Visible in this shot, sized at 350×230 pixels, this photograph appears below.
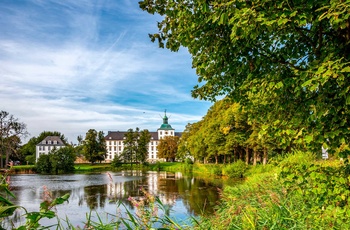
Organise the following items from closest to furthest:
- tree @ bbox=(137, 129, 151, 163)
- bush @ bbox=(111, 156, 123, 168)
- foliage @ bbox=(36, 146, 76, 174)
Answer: foliage @ bbox=(36, 146, 76, 174), bush @ bbox=(111, 156, 123, 168), tree @ bbox=(137, 129, 151, 163)

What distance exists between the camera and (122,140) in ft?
406

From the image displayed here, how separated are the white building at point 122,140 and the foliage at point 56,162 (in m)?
60.9

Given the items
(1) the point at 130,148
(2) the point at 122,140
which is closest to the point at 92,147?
(1) the point at 130,148

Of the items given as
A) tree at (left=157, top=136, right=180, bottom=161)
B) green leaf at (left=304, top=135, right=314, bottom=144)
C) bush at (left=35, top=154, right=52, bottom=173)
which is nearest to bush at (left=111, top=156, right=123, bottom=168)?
bush at (left=35, top=154, right=52, bottom=173)

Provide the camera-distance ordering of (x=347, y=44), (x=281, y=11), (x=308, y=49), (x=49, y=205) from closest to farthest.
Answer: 1. (x=49, y=205)
2. (x=281, y=11)
3. (x=347, y=44)
4. (x=308, y=49)

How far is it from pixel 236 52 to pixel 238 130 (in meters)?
28.6

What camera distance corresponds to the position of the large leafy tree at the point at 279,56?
392cm

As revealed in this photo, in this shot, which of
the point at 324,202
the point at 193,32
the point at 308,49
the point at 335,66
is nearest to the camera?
the point at 335,66

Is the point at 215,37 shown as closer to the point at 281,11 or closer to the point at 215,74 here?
the point at 215,74

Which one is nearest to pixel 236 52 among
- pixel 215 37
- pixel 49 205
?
pixel 215 37

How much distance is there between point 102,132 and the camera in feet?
257

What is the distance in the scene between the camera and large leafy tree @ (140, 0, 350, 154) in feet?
12.9

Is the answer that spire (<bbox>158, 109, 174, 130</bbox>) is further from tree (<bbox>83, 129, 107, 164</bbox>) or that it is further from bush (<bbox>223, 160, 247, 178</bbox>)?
bush (<bbox>223, 160, 247, 178</bbox>)

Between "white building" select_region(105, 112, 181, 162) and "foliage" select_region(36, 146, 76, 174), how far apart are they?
2396 inches
